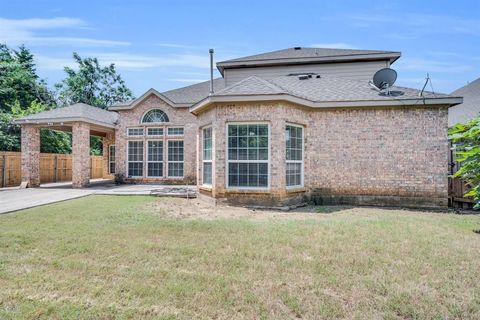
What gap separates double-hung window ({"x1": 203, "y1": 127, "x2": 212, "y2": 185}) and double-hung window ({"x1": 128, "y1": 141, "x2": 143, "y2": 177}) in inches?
289

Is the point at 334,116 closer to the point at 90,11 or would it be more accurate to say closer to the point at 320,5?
the point at 320,5

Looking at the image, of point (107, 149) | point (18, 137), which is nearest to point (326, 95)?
point (107, 149)

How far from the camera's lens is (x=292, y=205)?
30.5ft

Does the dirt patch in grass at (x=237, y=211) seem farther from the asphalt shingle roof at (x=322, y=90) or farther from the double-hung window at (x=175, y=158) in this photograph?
the double-hung window at (x=175, y=158)

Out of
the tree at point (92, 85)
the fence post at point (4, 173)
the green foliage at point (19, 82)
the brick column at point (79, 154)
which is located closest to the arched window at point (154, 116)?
the brick column at point (79, 154)

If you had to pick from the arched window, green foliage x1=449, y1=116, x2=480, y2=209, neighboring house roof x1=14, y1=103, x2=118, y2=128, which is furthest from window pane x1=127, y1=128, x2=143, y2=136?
green foliage x1=449, y1=116, x2=480, y2=209

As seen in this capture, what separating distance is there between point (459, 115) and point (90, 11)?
→ 51.5 ft

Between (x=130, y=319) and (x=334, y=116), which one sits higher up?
(x=334, y=116)

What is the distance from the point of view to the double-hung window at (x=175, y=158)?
52.4 ft

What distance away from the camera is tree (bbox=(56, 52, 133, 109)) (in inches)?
1353

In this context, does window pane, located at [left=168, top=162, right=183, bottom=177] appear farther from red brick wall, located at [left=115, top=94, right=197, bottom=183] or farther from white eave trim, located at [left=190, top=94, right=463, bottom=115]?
white eave trim, located at [left=190, top=94, right=463, bottom=115]

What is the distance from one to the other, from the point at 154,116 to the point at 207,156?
292 inches

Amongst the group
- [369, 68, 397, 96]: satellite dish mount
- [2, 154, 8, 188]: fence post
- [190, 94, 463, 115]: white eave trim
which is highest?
[369, 68, 397, 96]: satellite dish mount

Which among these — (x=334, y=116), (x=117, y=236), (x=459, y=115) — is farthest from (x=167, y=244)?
(x=459, y=115)
